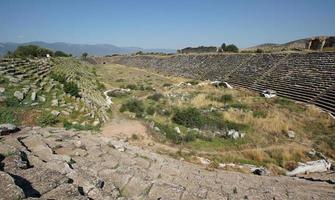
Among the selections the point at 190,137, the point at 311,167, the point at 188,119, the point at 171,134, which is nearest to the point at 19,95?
the point at 171,134

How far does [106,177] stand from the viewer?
8297 millimetres

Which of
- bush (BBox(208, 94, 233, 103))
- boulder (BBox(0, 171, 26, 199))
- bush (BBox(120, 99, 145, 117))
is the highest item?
boulder (BBox(0, 171, 26, 199))

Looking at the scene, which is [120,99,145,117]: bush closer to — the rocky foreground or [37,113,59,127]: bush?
[37,113,59,127]: bush

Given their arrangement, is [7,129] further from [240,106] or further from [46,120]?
[240,106]

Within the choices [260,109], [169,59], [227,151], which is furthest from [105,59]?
[227,151]

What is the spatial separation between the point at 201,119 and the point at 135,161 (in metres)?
10.1

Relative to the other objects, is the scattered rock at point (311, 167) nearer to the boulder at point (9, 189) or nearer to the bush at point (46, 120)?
the boulder at point (9, 189)

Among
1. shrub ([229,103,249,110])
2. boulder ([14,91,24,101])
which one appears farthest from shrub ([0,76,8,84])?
shrub ([229,103,249,110])

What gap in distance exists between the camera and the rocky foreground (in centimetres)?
625

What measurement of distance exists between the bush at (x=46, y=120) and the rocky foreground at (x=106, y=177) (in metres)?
2.74

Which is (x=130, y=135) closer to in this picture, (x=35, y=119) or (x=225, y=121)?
(x=35, y=119)

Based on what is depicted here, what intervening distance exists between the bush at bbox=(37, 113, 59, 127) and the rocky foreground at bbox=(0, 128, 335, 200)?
2.74 meters

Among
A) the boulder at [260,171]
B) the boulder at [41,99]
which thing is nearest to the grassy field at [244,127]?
the boulder at [260,171]

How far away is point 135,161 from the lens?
10578mm
